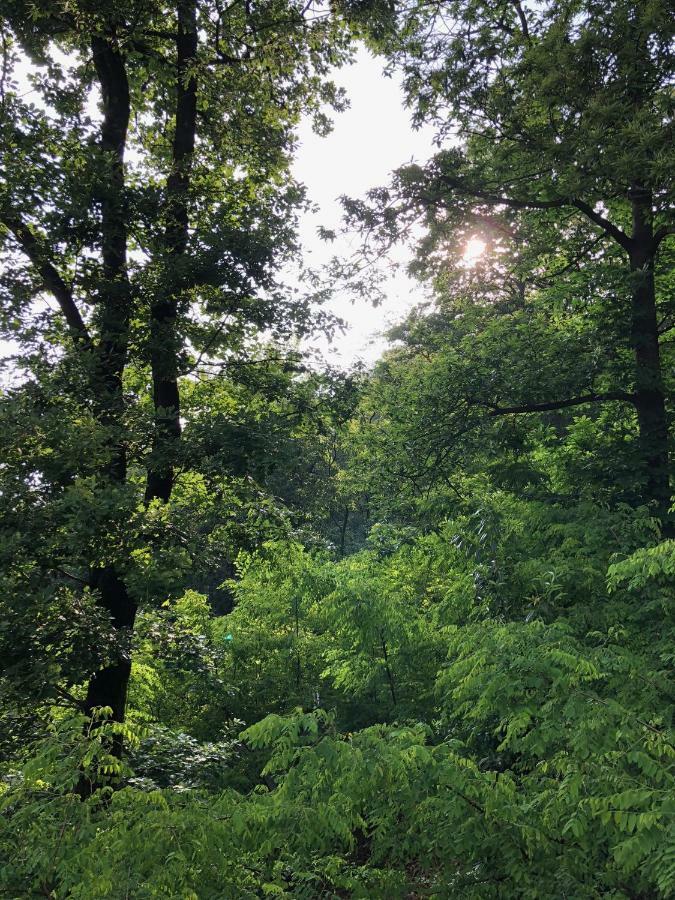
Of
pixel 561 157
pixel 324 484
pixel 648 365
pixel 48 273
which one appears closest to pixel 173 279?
pixel 48 273

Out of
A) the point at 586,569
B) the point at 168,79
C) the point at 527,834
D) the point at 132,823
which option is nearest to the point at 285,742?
the point at 132,823

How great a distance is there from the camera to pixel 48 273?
665 centimetres

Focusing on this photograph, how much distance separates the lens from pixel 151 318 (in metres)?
7.19

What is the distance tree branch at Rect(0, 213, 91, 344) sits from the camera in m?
6.15

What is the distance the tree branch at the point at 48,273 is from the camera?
6148 mm

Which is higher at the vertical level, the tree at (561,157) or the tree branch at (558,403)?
the tree at (561,157)

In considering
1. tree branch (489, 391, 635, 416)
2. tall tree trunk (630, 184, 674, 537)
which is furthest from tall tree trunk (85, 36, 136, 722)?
tall tree trunk (630, 184, 674, 537)

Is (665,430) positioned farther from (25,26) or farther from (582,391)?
(25,26)

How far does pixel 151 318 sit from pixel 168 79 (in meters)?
4.29

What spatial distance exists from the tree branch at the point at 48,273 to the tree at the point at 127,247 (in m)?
0.02

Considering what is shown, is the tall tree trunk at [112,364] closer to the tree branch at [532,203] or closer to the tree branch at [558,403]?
the tree branch at [532,203]

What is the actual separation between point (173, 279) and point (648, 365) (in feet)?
22.9

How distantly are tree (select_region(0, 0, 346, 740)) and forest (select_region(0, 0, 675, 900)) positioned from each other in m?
0.05

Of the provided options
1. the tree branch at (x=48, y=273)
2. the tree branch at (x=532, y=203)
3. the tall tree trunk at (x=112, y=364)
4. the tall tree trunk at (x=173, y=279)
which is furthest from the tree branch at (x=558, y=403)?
the tree branch at (x=48, y=273)
